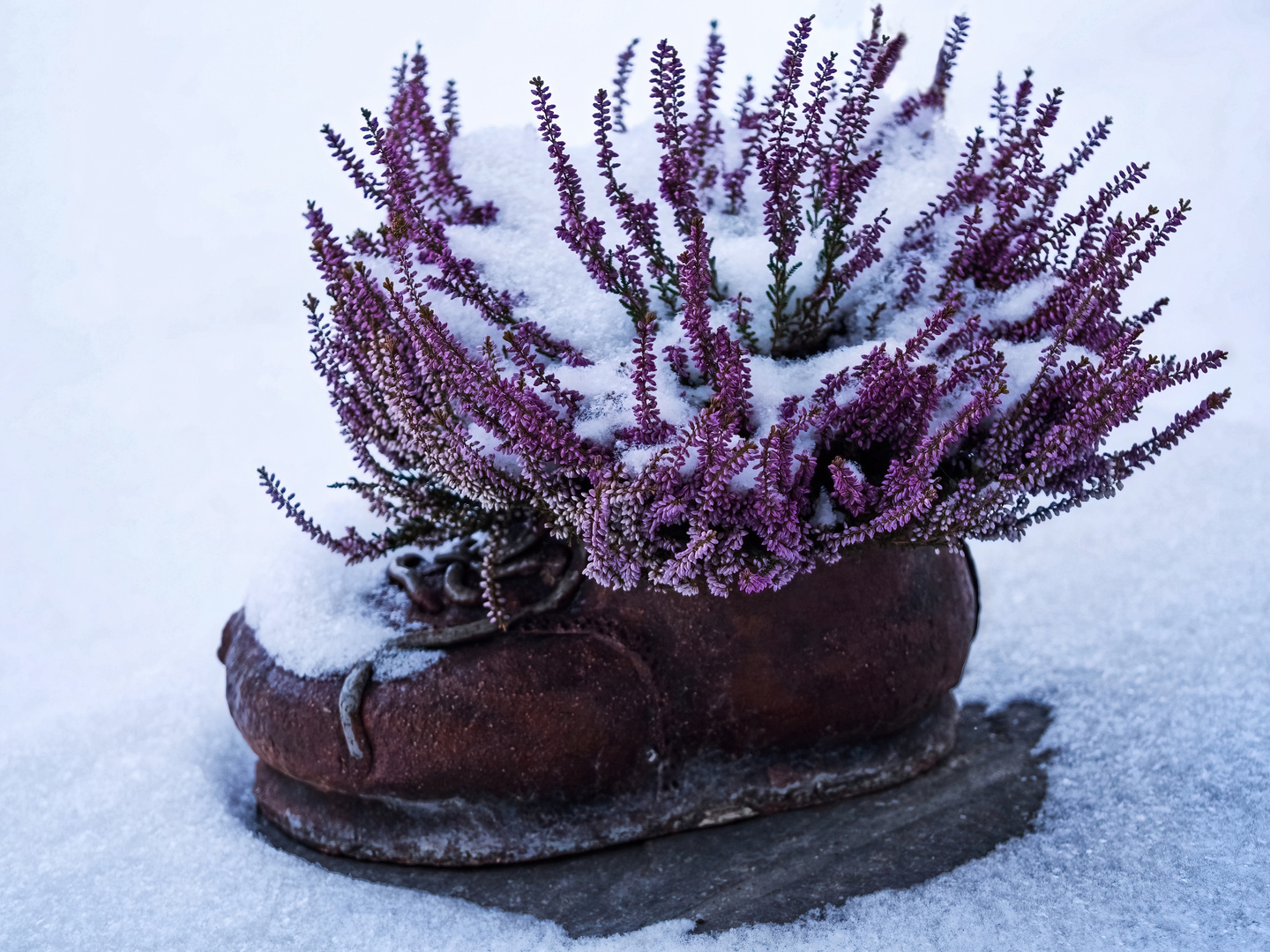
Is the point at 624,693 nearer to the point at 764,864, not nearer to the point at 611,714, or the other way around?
the point at 611,714

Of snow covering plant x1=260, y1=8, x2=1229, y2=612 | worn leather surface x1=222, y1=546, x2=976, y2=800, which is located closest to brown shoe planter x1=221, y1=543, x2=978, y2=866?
worn leather surface x1=222, y1=546, x2=976, y2=800

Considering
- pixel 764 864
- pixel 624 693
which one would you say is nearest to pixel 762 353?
pixel 624 693

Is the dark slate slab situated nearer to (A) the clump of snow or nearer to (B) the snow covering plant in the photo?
(A) the clump of snow

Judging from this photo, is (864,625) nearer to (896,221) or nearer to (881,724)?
(881,724)

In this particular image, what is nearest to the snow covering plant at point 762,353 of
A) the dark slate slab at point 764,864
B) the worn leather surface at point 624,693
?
the worn leather surface at point 624,693

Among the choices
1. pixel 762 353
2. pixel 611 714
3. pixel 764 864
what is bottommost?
pixel 764 864

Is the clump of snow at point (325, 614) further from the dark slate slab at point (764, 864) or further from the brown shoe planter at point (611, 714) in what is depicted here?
the dark slate slab at point (764, 864)
